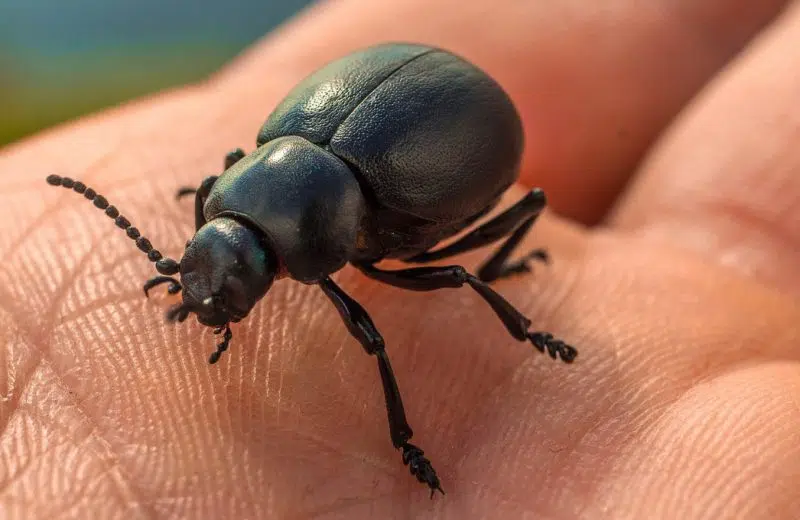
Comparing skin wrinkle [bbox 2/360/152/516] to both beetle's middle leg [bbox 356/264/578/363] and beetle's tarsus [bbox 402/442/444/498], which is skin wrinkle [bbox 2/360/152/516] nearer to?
beetle's tarsus [bbox 402/442/444/498]

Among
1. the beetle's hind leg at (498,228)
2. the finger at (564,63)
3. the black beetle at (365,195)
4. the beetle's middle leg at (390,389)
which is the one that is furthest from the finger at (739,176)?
the beetle's middle leg at (390,389)

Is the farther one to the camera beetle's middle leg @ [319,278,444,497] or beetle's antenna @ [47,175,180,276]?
beetle's antenna @ [47,175,180,276]

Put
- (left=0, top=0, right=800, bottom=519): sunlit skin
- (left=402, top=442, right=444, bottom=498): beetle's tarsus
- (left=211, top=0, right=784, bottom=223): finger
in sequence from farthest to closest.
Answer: (left=211, top=0, right=784, bottom=223): finger < (left=402, top=442, right=444, bottom=498): beetle's tarsus < (left=0, top=0, right=800, bottom=519): sunlit skin

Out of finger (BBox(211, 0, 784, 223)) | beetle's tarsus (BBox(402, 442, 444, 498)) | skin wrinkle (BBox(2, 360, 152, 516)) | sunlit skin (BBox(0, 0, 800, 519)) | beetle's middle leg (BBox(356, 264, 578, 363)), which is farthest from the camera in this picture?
finger (BBox(211, 0, 784, 223))

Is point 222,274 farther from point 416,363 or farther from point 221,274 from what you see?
point 416,363

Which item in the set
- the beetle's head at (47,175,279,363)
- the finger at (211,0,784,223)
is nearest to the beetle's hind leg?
the beetle's head at (47,175,279,363)

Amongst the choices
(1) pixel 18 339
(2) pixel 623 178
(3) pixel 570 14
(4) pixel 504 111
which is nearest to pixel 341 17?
(3) pixel 570 14

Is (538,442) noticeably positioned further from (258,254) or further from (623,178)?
(623,178)
